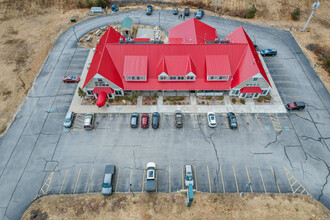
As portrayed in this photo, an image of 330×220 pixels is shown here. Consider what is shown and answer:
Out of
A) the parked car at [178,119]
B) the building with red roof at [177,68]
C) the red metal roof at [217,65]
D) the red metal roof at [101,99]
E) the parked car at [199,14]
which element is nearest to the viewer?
the parked car at [178,119]

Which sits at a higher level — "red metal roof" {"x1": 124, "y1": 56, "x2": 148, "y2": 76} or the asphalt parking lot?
"red metal roof" {"x1": 124, "y1": 56, "x2": 148, "y2": 76}

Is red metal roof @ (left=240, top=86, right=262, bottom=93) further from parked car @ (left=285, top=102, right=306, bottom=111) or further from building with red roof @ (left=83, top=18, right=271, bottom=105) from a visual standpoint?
parked car @ (left=285, top=102, right=306, bottom=111)

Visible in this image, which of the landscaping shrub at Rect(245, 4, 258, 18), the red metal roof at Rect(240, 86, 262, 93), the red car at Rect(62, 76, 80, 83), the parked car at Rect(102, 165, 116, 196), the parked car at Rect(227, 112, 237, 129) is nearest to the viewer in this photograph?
the parked car at Rect(102, 165, 116, 196)

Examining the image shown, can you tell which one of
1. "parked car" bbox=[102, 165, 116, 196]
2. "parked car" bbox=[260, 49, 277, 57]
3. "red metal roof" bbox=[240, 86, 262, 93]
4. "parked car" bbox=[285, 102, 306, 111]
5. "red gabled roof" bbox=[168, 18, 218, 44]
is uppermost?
"red gabled roof" bbox=[168, 18, 218, 44]

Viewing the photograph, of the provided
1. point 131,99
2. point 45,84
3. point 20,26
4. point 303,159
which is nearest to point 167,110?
point 131,99

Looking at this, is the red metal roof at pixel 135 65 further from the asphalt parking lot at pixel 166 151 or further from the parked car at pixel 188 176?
the parked car at pixel 188 176

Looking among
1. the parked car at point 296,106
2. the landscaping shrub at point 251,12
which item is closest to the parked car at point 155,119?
the parked car at point 296,106

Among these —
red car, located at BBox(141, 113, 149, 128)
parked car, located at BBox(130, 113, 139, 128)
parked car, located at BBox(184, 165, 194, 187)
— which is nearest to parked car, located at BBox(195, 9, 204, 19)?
red car, located at BBox(141, 113, 149, 128)
